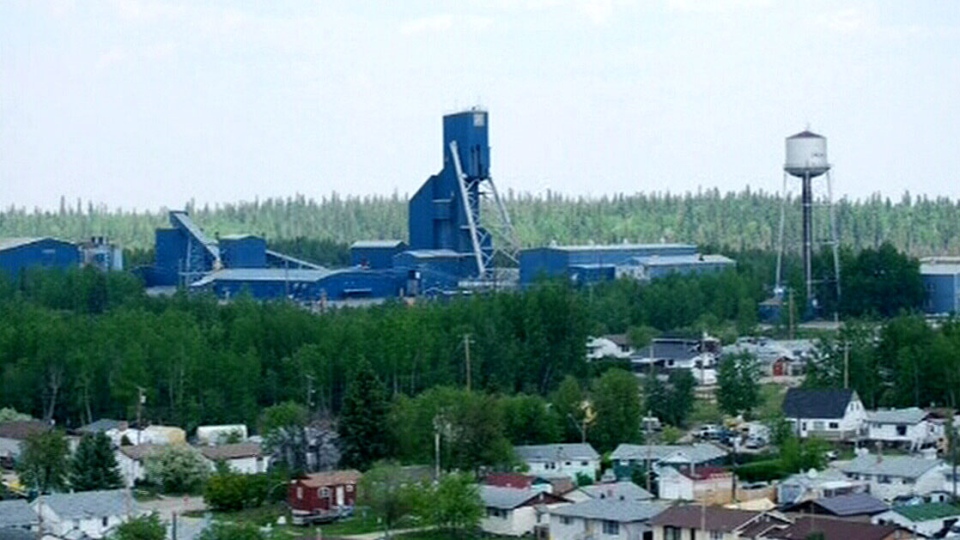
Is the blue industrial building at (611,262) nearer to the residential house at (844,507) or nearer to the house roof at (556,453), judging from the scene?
the house roof at (556,453)

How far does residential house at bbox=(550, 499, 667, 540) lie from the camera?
50.0ft

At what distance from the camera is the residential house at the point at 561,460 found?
18.8m

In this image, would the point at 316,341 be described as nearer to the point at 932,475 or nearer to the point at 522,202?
the point at 932,475

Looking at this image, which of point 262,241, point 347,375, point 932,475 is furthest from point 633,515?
point 262,241

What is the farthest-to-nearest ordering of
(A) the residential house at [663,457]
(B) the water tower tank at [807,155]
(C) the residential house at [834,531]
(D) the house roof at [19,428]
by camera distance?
(B) the water tower tank at [807,155]
(D) the house roof at [19,428]
(A) the residential house at [663,457]
(C) the residential house at [834,531]

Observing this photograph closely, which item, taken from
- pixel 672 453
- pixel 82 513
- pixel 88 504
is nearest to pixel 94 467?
pixel 88 504

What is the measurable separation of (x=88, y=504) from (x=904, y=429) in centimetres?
962

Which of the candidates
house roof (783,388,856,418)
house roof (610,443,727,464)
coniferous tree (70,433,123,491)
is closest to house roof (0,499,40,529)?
coniferous tree (70,433,123,491)

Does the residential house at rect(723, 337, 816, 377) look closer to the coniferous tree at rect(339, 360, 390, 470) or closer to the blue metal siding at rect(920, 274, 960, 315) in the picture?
the blue metal siding at rect(920, 274, 960, 315)

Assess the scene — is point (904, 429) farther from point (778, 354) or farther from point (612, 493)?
point (778, 354)

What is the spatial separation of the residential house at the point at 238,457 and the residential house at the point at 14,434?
6.09ft

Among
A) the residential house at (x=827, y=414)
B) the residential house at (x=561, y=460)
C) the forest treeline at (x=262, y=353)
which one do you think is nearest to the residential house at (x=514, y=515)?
the residential house at (x=561, y=460)

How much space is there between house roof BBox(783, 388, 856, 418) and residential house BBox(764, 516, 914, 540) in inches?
275

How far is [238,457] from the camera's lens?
19234 mm
